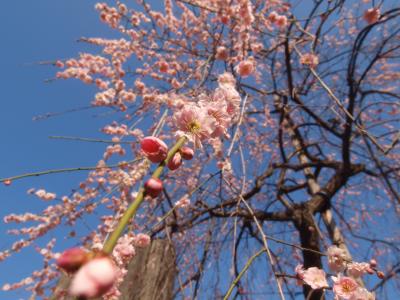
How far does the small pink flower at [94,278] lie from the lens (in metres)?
0.35

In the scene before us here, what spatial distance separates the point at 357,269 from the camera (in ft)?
4.87

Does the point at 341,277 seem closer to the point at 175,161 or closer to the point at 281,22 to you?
the point at 175,161

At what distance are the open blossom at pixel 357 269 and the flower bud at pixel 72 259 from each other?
1494mm

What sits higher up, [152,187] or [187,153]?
[187,153]

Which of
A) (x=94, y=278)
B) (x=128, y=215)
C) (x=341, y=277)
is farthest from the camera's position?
(x=341, y=277)

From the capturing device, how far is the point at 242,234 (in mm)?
3484

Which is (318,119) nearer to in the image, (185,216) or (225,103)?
(185,216)

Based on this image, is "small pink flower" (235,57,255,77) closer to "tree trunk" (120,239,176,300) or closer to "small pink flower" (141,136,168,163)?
"tree trunk" (120,239,176,300)

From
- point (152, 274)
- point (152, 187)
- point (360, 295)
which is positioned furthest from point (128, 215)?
point (152, 274)

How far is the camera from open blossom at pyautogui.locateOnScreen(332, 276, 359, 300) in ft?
4.24

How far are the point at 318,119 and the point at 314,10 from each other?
1445 millimetres

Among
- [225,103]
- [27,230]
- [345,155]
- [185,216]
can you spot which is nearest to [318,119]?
[345,155]

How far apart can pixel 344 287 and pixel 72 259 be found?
1.33 meters

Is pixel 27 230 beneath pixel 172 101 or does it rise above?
beneath
